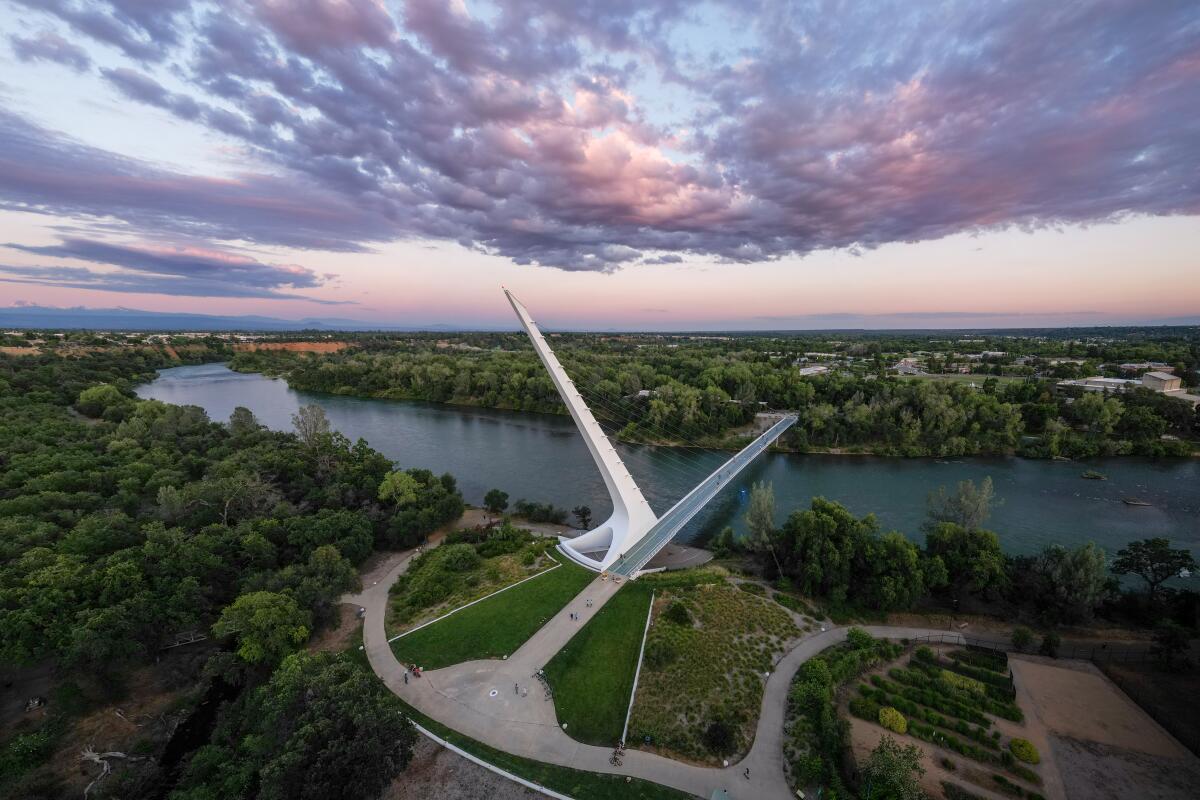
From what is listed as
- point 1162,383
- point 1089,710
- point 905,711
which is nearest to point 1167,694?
point 1089,710

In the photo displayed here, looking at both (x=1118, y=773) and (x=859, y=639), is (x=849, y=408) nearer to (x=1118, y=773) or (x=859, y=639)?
(x=859, y=639)

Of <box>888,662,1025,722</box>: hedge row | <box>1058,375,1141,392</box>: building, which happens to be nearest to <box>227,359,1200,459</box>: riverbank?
<box>1058,375,1141,392</box>: building

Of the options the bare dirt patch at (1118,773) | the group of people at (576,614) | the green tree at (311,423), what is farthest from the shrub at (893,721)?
the green tree at (311,423)

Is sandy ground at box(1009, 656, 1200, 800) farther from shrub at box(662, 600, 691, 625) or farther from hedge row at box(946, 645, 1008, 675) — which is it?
shrub at box(662, 600, 691, 625)

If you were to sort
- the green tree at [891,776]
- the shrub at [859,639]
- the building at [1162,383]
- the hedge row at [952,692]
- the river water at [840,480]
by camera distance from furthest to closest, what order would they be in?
1. the building at [1162,383]
2. the river water at [840,480]
3. the shrub at [859,639]
4. the hedge row at [952,692]
5. the green tree at [891,776]

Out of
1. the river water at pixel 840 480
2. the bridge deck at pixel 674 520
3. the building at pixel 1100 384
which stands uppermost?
the building at pixel 1100 384

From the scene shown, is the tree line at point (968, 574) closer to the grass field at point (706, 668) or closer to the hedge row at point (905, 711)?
the grass field at point (706, 668)
